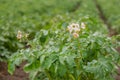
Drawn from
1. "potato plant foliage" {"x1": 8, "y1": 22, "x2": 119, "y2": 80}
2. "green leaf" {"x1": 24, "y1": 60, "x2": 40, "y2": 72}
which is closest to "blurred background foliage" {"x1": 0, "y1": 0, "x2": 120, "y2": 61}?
"potato plant foliage" {"x1": 8, "y1": 22, "x2": 119, "y2": 80}

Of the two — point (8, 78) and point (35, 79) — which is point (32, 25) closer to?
point (8, 78)

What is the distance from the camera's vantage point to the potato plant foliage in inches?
154

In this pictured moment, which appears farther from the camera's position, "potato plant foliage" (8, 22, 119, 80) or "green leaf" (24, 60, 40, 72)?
"green leaf" (24, 60, 40, 72)

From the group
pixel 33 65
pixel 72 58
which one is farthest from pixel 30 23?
pixel 72 58

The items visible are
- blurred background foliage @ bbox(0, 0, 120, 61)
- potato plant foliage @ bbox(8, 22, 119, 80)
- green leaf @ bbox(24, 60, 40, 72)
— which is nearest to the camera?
potato plant foliage @ bbox(8, 22, 119, 80)

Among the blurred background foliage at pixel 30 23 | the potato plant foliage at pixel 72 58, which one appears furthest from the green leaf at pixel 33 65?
the blurred background foliage at pixel 30 23

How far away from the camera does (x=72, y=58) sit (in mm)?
3875

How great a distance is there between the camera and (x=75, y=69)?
4.17 m

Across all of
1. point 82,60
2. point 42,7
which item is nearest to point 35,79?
point 82,60

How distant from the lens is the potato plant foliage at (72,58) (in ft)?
12.9

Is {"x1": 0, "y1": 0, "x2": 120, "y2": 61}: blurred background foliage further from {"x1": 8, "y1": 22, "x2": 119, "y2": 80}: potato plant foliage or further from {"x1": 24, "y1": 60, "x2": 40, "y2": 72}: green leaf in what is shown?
{"x1": 24, "y1": 60, "x2": 40, "y2": 72}: green leaf

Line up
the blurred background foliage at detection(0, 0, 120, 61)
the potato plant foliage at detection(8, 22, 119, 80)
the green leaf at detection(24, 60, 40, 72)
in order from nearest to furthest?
the potato plant foliage at detection(8, 22, 119, 80) < the green leaf at detection(24, 60, 40, 72) < the blurred background foliage at detection(0, 0, 120, 61)

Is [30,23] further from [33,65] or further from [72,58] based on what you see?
[72,58]

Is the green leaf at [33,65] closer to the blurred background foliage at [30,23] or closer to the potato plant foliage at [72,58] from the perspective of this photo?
the potato plant foliage at [72,58]
